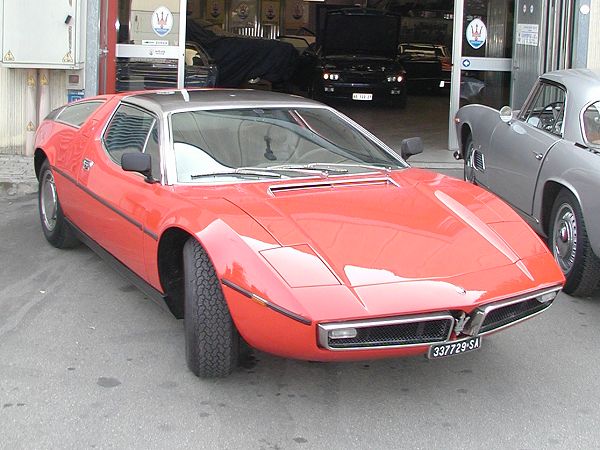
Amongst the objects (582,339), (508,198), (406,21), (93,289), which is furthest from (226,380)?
(406,21)

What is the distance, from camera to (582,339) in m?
4.91

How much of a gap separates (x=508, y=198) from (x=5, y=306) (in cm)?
395

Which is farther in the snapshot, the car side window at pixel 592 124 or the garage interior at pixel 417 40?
the garage interior at pixel 417 40

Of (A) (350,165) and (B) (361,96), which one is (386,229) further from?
(B) (361,96)

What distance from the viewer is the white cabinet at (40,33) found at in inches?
356

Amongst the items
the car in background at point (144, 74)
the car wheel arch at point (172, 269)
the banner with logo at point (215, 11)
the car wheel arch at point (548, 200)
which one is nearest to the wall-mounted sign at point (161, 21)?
the car in background at point (144, 74)

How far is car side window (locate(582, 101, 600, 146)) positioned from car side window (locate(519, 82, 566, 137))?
221mm

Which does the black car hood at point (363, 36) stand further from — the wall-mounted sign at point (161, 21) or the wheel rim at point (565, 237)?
the wheel rim at point (565, 237)

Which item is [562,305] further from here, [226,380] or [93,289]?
[93,289]

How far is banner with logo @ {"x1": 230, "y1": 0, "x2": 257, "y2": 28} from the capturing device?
27.3 metres

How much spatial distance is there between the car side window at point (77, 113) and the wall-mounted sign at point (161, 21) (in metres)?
4.59

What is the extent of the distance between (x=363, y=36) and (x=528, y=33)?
7.13 m

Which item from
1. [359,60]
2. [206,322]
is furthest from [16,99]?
[359,60]

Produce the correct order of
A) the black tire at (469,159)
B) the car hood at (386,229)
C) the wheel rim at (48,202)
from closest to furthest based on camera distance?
the car hood at (386,229)
the wheel rim at (48,202)
the black tire at (469,159)
